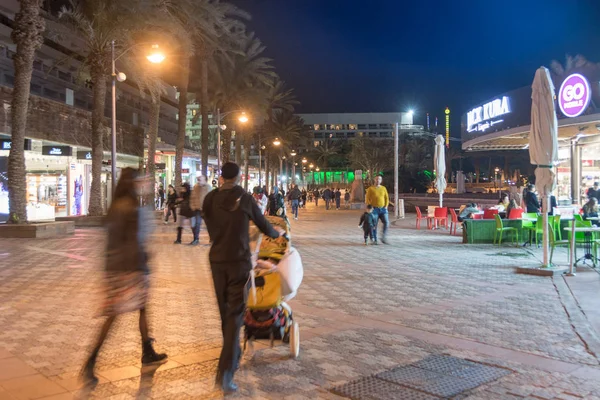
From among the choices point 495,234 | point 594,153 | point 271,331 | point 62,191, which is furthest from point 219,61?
point 271,331

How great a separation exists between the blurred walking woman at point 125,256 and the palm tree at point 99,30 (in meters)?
18.0

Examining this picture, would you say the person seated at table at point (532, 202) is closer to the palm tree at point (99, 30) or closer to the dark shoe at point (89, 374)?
the dark shoe at point (89, 374)

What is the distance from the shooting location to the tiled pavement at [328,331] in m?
4.73

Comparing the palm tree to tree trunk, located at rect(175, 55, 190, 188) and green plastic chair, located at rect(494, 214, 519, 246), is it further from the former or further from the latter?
green plastic chair, located at rect(494, 214, 519, 246)

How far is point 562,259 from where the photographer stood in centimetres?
1241

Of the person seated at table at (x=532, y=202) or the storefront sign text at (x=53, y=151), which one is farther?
the storefront sign text at (x=53, y=151)

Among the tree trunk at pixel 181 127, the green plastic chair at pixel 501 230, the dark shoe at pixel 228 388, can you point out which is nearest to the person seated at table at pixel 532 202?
the green plastic chair at pixel 501 230

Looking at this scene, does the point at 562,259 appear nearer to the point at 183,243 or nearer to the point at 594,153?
the point at 183,243

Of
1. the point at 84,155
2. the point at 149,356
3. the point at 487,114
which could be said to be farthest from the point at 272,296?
the point at 84,155

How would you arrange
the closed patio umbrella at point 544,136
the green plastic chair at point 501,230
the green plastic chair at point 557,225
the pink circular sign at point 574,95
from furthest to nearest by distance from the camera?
1. the pink circular sign at point 574,95
2. the green plastic chair at point 501,230
3. the green plastic chair at point 557,225
4. the closed patio umbrella at point 544,136

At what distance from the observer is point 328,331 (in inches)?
253

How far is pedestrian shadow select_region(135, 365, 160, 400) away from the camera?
176 inches

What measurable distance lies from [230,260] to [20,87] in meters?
16.0

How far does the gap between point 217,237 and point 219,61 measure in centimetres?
3392
